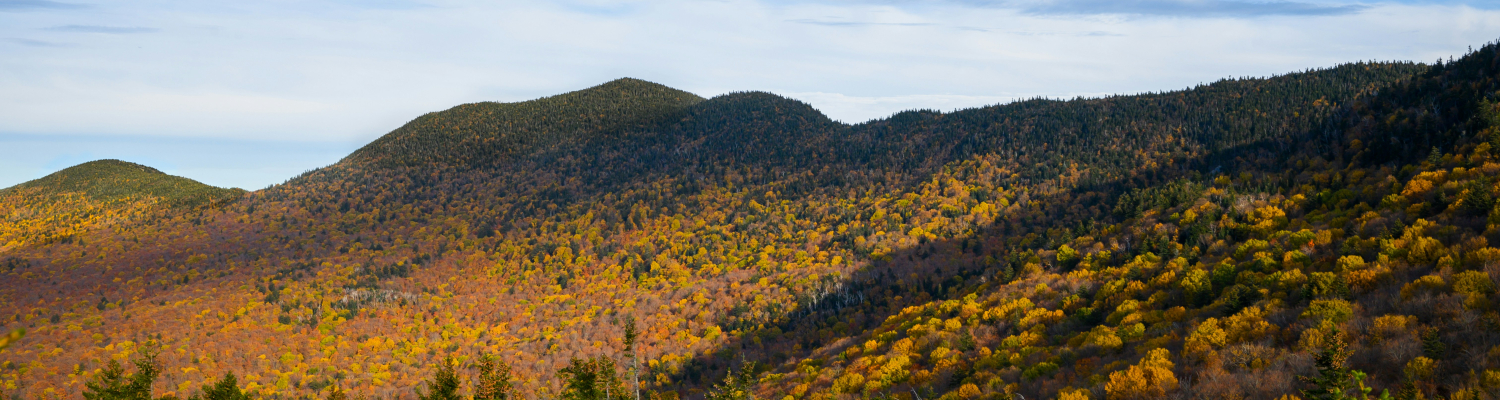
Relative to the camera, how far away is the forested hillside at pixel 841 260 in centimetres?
3625

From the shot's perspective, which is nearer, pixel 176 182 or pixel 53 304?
pixel 53 304

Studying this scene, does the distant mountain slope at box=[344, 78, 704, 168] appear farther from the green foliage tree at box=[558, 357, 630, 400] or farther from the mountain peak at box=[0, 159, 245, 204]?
the green foliage tree at box=[558, 357, 630, 400]

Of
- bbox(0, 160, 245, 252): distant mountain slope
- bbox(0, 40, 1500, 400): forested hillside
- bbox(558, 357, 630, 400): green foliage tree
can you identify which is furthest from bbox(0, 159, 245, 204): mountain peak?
bbox(558, 357, 630, 400): green foliage tree

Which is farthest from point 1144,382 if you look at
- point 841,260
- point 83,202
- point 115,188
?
point 115,188

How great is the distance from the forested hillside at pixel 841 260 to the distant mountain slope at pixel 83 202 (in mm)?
5869

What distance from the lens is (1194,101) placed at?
121 metres

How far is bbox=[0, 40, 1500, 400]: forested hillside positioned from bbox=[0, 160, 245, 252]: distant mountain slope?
5869 millimetres

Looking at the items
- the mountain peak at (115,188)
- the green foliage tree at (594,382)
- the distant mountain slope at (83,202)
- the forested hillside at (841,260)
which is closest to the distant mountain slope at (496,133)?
the forested hillside at (841,260)

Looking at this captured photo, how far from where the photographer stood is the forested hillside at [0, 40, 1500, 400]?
119ft

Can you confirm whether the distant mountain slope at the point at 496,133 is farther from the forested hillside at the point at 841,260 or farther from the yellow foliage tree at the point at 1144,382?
the yellow foliage tree at the point at 1144,382

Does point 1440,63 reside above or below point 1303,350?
above

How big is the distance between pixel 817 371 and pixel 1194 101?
97973 mm

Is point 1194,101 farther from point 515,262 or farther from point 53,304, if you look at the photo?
point 53,304

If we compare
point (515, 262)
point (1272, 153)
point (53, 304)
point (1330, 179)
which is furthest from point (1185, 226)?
point (53, 304)
